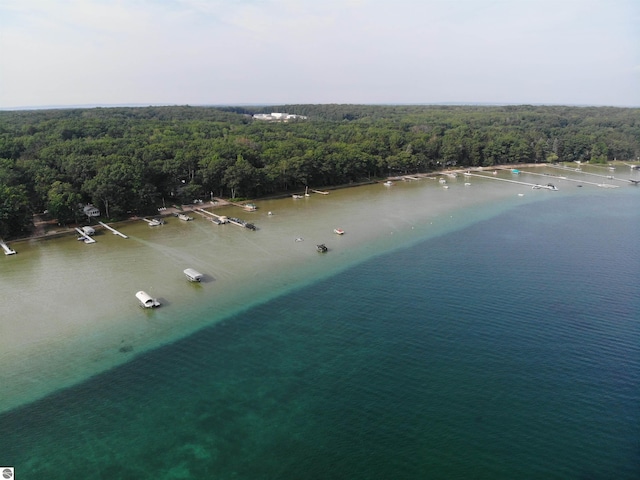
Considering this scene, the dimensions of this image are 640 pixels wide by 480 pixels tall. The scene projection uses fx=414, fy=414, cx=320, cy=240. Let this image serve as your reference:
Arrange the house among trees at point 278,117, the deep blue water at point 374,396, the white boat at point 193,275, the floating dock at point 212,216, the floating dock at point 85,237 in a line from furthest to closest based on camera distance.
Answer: the house among trees at point 278,117
the floating dock at point 212,216
the floating dock at point 85,237
the white boat at point 193,275
the deep blue water at point 374,396

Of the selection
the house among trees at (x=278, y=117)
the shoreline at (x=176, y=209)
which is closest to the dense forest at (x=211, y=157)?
the shoreline at (x=176, y=209)

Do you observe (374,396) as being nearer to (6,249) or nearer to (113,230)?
(113,230)

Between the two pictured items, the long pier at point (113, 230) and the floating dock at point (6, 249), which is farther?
the long pier at point (113, 230)

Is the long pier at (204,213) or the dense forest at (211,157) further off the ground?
the dense forest at (211,157)

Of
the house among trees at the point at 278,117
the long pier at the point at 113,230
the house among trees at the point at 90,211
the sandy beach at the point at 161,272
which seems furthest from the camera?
the house among trees at the point at 278,117

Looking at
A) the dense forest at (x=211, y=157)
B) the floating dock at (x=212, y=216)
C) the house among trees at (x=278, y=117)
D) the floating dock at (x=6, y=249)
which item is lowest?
the floating dock at (x=6, y=249)

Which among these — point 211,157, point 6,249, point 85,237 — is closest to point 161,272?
point 85,237

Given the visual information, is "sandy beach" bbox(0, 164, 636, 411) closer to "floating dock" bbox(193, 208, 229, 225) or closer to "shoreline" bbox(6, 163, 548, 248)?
"shoreline" bbox(6, 163, 548, 248)

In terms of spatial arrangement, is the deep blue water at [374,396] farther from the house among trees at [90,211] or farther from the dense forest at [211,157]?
the dense forest at [211,157]
